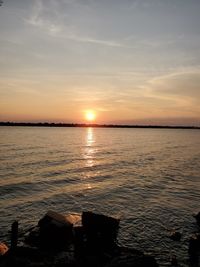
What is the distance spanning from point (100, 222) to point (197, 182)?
85.2 ft

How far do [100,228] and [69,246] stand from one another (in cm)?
221

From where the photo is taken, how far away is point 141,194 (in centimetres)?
3250

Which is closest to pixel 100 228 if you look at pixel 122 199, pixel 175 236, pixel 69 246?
pixel 69 246

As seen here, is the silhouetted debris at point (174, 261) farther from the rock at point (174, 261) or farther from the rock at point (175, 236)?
the rock at point (175, 236)

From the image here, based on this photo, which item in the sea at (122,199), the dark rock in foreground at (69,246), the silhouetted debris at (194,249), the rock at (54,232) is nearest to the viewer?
the dark rock in foreground at (69,246)

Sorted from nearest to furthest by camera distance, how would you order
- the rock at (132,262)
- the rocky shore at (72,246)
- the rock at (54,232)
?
1. the rock at (132,262)
2. the rocky shore at (72,246)
3. the rock at (54,232)

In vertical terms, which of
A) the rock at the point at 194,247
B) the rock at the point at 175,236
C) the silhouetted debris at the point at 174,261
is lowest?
the silhouetted debris at the point at 174,261

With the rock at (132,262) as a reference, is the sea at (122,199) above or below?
below

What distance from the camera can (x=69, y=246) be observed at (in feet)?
57.8

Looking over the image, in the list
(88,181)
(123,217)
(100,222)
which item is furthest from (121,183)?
(100,222)

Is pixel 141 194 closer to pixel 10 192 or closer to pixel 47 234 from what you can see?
pixel 10 192

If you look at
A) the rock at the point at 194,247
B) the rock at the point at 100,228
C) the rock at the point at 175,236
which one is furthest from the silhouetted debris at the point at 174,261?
the rock at the point at 100,228

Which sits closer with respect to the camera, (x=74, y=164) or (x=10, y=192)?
(x=10, y=192)

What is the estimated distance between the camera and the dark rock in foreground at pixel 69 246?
1418cm
